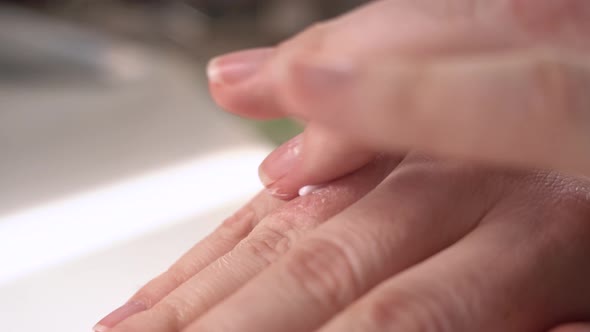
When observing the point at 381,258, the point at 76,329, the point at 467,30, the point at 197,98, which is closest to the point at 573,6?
the point at 467,30

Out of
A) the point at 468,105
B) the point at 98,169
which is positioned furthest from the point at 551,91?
the point at 98,169

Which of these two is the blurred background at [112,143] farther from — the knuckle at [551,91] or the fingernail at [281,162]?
the knuckle at [551,91]

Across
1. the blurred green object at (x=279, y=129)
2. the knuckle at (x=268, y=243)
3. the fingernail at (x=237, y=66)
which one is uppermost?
the blurred green object at (x=279, y=129)

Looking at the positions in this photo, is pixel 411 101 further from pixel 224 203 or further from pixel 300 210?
pixel 224 203

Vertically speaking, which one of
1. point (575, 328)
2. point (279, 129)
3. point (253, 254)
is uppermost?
point (279, 129)

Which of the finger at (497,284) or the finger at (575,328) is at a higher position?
the finger at (497,284)

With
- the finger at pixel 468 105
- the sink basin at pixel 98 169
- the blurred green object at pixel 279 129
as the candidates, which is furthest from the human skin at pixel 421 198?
the blurred green object at pixel 279 129

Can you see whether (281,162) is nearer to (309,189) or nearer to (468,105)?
(309,189)
